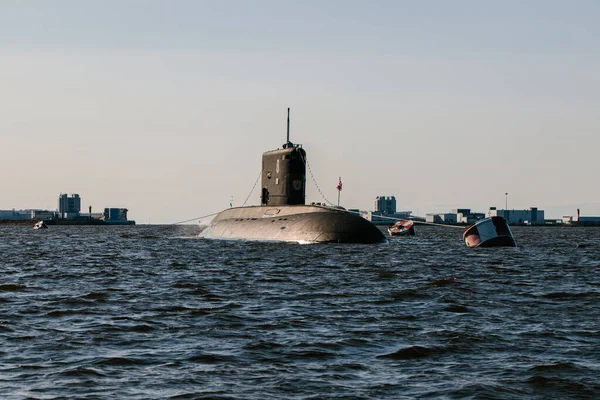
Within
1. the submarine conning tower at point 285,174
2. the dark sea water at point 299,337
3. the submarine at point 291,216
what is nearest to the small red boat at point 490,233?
the submarine at point 291,216

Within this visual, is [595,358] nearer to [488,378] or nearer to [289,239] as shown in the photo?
[488,378]

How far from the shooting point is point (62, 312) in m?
19.9

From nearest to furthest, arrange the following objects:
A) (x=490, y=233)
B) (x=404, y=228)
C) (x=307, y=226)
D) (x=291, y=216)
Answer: (x=307, y=226) < (x=490, y=233) < (x=291, y=216) < (x=404, y=228)

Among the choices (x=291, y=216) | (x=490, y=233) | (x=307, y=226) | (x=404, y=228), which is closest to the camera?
(x=307, y=226)

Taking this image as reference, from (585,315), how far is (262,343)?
913 centimetres

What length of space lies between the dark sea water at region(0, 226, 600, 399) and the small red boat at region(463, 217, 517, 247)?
2643 cm

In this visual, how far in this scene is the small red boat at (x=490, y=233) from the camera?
57062mm

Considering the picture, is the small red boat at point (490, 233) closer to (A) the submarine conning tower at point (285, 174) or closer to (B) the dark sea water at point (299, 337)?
(A) the submarine conning tower at point (285, 174)

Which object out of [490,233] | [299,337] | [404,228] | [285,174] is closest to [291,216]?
[285,174]

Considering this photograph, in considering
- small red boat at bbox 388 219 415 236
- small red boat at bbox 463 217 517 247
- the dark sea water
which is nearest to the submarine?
small red boat at bbox 463 217 517 247

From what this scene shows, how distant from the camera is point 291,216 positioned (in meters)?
58.5

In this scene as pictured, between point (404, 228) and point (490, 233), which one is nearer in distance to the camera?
point (490, 233)

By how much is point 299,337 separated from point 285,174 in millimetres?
44468

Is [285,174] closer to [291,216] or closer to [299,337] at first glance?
[291,216]
